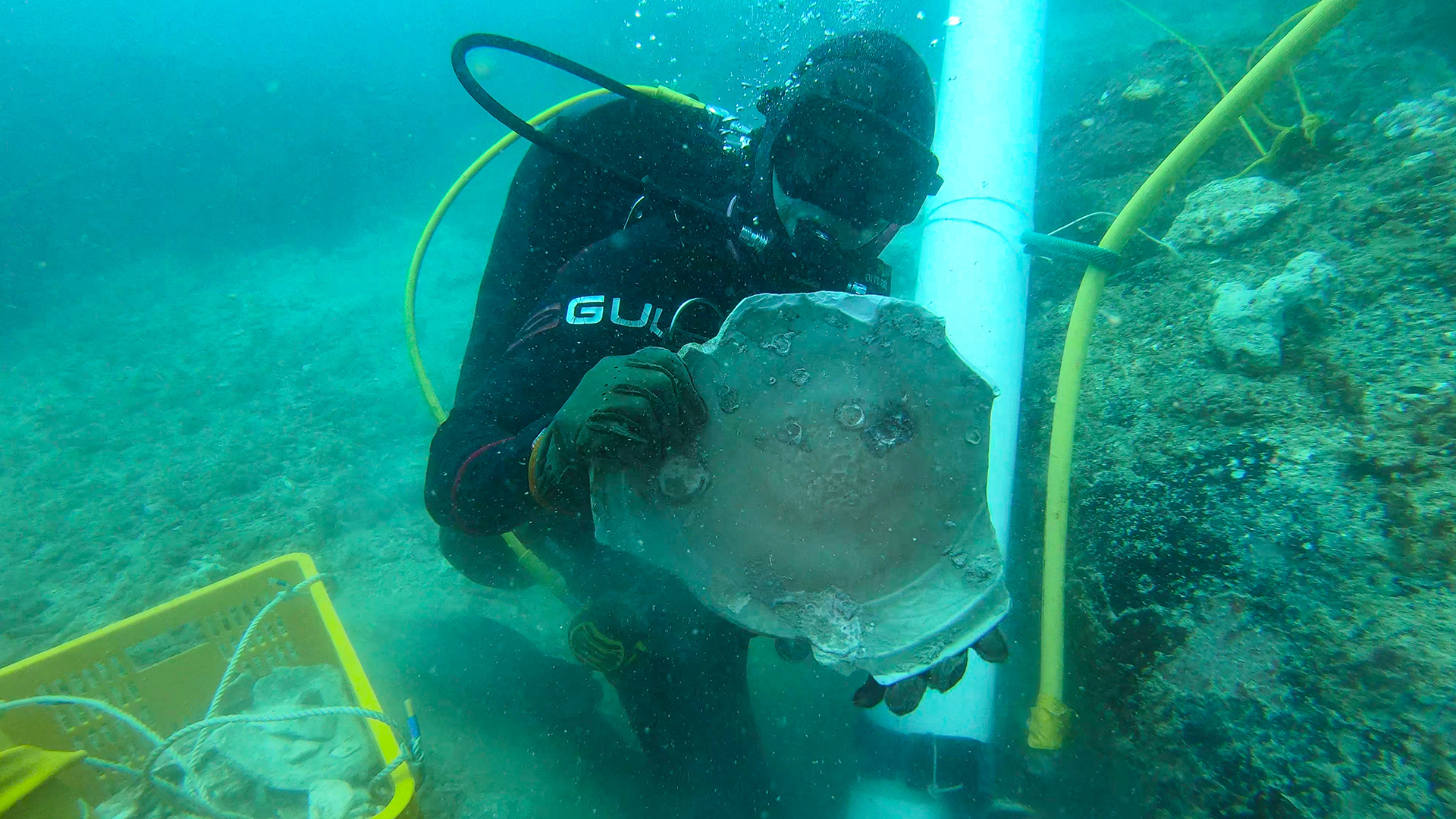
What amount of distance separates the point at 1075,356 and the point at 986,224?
4.00 feet

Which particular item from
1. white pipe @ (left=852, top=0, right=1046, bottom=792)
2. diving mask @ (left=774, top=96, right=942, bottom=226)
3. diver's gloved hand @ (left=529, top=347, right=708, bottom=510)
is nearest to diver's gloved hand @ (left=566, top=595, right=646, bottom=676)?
diver's gloved hand @ (left=529, top=347, right=708, bottom=510)

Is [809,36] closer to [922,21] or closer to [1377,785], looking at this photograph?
[922,21]

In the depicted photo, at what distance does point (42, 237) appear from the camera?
1080 centimetres

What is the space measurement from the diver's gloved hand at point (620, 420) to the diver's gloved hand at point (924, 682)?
0.98 m

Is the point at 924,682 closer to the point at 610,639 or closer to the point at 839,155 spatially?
the point at 610,639

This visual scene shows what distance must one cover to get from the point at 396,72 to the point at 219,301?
1551 centimetres

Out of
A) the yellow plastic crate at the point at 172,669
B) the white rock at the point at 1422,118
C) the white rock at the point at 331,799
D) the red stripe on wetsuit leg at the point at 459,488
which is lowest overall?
the white rock at the point at 331,799

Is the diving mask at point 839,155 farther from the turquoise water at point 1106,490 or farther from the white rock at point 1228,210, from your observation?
the white rock at point 1228,210

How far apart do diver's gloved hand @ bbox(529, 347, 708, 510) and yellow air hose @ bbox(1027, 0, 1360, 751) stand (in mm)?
1834

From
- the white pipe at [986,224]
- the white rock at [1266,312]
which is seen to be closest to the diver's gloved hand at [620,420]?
the white pipe at [986,224]

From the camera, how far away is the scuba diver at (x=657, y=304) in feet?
5.47

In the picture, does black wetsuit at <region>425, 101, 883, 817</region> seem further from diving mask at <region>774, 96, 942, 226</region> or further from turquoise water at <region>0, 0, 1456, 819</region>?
turquoise water at <region>0, 0, 1456, 819</region>

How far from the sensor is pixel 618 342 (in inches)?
78.8

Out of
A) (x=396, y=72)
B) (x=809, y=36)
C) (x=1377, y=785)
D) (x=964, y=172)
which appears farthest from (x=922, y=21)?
(x=1377, y=785)
